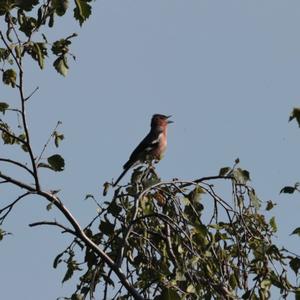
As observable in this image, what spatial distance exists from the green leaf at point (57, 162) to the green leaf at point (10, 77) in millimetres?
529

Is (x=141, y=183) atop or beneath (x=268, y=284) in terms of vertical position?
atop

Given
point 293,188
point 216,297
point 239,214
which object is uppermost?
point 239,214

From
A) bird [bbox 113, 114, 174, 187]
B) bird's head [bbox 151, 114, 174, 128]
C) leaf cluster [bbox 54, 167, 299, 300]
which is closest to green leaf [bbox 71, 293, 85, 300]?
leaf cluster [bbox 54, 167, 299, 300]

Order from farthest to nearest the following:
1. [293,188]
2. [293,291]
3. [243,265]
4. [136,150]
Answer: [136,150] → [243,265] → [293,291] → [293,188]

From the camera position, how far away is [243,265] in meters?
5.74

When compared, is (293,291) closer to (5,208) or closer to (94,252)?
(94,252)

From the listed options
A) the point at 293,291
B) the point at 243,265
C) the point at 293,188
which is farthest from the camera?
the point at 243,265

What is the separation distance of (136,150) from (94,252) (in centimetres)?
808

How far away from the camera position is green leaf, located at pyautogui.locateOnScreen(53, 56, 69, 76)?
222 inches

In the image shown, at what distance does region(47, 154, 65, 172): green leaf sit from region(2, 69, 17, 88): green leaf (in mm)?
529

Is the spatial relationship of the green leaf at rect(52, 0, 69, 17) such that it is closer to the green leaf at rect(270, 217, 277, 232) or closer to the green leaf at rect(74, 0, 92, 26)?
the green leaf at rect(74, 0, 92, 26)

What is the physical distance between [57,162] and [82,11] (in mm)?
962

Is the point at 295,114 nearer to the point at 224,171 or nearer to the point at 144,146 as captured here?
the point at 224,171

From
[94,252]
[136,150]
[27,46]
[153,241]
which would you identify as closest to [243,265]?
[153,241]
